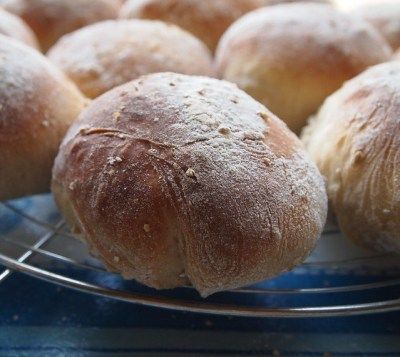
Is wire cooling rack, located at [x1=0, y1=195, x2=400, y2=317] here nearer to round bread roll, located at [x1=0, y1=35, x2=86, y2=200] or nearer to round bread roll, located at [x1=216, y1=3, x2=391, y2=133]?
round bread roll, located at [x1=0, y1=35, x2=86, y2=200]

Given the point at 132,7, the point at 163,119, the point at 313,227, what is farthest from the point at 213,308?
the point at 132,7

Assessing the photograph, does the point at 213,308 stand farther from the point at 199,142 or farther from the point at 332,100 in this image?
the point at 332,100

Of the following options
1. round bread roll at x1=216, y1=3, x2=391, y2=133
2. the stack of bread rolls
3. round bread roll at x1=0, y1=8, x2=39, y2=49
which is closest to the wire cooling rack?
the stack of bread rolls

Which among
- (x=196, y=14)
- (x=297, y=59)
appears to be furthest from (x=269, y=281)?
(x=196, y=14)

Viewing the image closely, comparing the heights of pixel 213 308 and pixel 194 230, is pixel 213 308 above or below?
below

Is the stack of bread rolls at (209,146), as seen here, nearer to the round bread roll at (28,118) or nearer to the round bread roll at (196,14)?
the round bread roll at (28,118)

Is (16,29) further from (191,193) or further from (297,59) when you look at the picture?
(191,193)

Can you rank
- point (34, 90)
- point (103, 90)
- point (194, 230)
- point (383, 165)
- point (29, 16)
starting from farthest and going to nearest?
point (29, 16) → point (103, 90) → point (34, 90) → point (383, 165) → point (194, 230)

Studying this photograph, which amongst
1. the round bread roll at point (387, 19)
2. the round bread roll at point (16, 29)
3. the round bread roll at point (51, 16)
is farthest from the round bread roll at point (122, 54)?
the round bread roll at point (387, 19)
